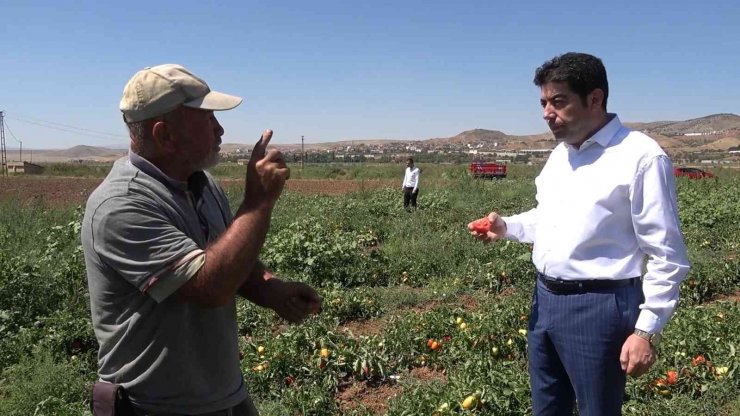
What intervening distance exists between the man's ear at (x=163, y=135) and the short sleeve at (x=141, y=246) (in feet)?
0.69

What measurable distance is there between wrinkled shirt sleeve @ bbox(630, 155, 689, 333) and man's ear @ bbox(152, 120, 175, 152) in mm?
1836

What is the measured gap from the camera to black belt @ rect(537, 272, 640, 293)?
97.2 inches

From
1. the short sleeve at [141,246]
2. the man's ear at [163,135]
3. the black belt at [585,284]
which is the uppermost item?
the man's ear at [163,135]

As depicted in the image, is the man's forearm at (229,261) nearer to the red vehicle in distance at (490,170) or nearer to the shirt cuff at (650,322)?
the shirt cuff at (650,322)

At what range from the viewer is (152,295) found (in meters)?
1.71

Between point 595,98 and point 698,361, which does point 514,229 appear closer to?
point 595,98

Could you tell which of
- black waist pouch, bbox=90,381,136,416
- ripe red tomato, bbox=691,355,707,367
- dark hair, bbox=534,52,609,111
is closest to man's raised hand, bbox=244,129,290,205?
black waist pouch, bbox=90,381,136,416

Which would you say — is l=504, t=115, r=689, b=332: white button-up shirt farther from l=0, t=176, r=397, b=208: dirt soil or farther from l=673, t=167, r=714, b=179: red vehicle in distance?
l=673, t=167, r=714, b=179: red vehicle in distance

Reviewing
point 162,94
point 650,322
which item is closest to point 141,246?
point 162,94

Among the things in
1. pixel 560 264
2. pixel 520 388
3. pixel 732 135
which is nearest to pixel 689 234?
pixel 520 388

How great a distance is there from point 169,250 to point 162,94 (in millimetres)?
503

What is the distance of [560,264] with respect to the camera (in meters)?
2.57

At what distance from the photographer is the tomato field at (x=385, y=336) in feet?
13.2

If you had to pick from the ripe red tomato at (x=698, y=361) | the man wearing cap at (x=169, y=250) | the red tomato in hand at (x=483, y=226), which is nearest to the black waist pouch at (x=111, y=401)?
the man wearing cap at (x=169, y=250)
